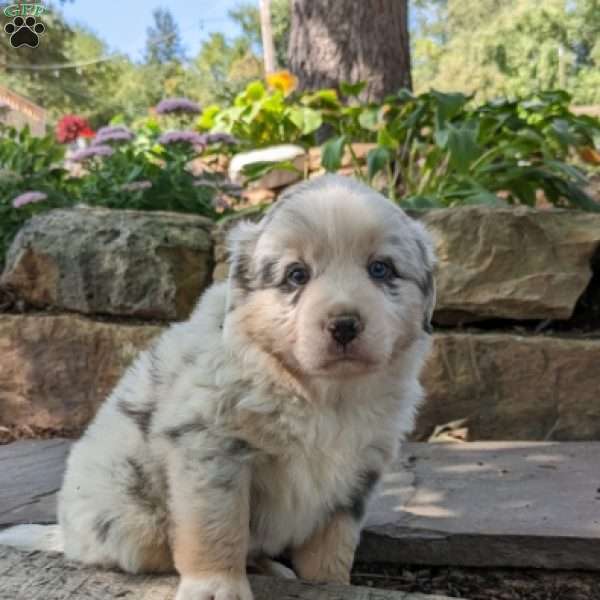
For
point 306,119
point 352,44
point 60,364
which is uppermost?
point 352,44

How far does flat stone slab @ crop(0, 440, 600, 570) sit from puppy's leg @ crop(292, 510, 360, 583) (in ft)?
1.51

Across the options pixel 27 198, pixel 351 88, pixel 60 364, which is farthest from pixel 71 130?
pixel 60 364

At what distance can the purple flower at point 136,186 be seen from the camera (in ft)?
19.4

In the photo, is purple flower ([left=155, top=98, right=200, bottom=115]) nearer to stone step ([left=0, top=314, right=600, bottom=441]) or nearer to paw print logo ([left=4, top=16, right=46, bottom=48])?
paw print logo ([left=4, top=16, right=46, bottom=48])

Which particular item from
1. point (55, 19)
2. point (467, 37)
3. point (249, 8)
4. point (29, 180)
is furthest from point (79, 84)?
point (29, 180)

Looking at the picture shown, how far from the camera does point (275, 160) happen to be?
737 cm

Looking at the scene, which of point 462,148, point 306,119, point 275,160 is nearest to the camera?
point 462,148

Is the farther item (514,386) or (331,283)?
(514,386)

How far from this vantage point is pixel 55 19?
23359mm

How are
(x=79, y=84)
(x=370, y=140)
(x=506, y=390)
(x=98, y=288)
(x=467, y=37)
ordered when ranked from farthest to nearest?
(x=467, y=37), (x=79, y=84), (x=370, y=140), (x=98, y=288), (x=506, y=390)

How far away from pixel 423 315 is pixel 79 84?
30916 millimetres

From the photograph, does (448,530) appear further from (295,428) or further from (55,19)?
(55,19)

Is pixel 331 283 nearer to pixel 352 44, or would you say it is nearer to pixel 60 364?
pixel 60 364

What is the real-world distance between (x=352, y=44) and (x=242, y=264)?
605 cm
